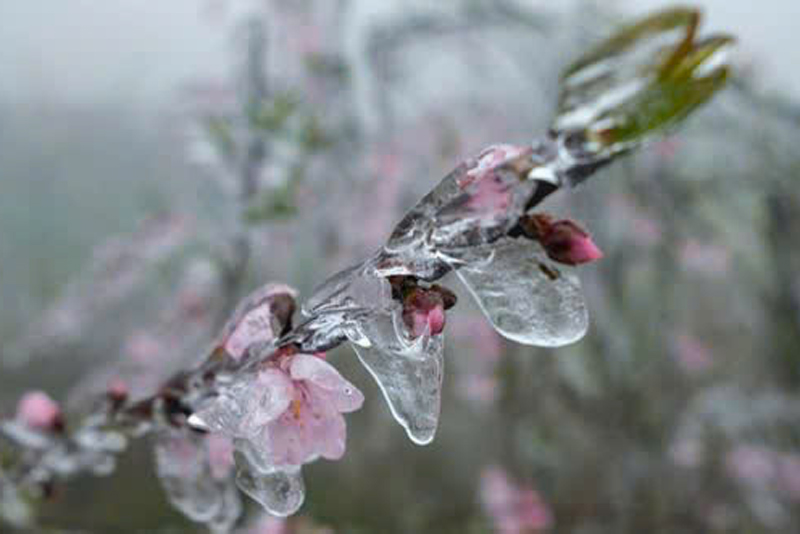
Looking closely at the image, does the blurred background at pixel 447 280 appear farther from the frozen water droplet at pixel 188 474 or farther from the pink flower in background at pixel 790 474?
the frozen water droplet at pixel 188 474

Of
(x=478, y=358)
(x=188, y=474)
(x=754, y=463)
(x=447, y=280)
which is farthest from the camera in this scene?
(x=478, y=358)

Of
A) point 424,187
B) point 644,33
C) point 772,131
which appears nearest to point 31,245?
point 424,187

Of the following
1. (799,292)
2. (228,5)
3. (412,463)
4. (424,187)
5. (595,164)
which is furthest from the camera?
(412,463)

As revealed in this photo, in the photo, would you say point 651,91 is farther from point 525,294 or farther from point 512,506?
point 512,506

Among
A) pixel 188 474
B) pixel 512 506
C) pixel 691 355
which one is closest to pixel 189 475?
pixel 188 474

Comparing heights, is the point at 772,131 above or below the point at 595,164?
below

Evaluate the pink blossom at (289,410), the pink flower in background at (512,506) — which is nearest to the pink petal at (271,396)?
the pink blossom at (289,410)

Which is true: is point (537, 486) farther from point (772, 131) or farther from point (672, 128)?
point (672, 128)
